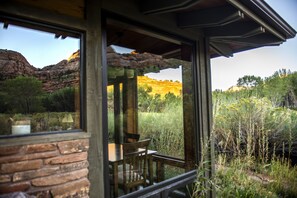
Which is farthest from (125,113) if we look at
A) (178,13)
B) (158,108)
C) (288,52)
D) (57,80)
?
(288,52)

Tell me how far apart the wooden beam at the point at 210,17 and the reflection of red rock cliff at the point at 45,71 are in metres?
1.49

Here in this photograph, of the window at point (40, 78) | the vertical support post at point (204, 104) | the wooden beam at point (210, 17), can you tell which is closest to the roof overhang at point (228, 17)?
the wooden beam at point (210, 17)

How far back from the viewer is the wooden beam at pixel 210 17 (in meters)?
2.33

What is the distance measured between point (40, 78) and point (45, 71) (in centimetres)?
8

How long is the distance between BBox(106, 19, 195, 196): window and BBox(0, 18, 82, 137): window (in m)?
0.76

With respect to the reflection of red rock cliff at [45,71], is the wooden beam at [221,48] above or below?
above

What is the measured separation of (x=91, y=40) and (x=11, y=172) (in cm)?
116

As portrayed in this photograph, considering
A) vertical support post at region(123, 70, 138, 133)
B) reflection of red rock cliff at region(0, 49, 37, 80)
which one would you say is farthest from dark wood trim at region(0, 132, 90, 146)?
vertical support post at region(123, 70, 138, 133)

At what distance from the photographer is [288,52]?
6582 millimetres

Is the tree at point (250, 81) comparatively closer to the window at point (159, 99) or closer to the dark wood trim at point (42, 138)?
the window at point (159, 99)

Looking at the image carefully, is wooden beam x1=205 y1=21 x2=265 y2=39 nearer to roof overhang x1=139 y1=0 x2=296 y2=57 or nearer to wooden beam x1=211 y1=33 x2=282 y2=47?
roof overhang x1=139 y1=0 x2=296 y2=57

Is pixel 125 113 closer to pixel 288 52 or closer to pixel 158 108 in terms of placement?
pixel 158 108

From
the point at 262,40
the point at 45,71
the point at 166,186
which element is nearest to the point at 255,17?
the point at 262,40

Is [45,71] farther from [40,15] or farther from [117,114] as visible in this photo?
[117,114]
